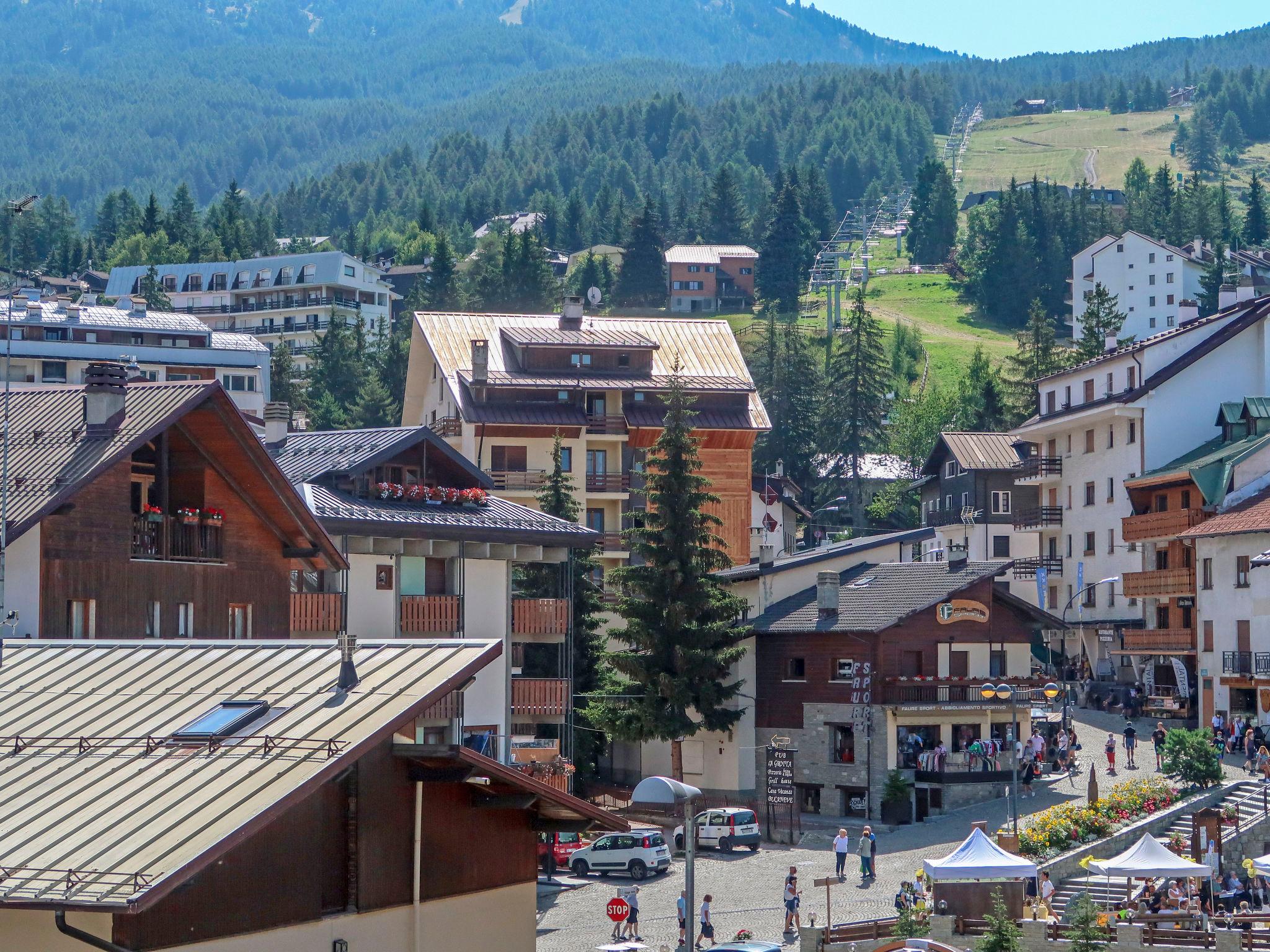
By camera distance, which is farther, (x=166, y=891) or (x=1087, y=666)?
(x=1087, y=666)

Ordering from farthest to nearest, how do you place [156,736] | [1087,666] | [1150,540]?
[1087,666] < [1150,540] < [156,736]

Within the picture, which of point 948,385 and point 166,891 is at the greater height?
point 948,385

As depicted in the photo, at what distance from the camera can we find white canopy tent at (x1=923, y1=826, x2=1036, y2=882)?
42.0 m

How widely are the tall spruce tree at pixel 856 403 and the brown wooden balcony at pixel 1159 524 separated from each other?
5291 cm

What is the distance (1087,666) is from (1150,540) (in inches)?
343

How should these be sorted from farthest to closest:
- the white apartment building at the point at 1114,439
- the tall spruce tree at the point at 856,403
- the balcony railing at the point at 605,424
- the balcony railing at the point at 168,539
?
the tall spruce tree at the point at 856,403, the balcony railing at the point at 605,424, the white apartment building at the point at 1114,439, the balcony railing at the point at 168,539

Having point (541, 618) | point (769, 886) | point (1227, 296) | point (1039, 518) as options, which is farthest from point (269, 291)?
point (769, 886)

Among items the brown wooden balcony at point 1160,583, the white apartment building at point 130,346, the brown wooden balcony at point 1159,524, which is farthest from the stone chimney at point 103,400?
the white apartment building at point 130,346

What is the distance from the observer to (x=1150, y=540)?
245ft

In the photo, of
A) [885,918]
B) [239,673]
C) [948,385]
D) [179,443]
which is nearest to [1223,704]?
[885,918]

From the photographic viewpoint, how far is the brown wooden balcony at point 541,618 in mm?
50594

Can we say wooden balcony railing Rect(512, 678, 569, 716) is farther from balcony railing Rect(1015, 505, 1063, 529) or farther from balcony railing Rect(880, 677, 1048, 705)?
balcony railing Rect(1015, 505, 1063, 529)

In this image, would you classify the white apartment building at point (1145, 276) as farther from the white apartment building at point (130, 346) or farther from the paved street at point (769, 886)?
the paved street at point (769, 886)

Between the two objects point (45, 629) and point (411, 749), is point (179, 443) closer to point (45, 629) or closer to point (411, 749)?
point (45, 629)
